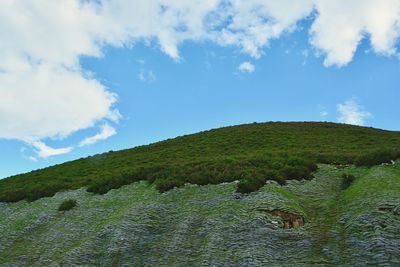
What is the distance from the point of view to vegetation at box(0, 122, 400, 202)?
1320 inches

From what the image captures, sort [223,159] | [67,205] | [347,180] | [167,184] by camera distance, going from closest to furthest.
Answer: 1. [347,180]
2. [167,184]
3. [67,205]
4. [223,159]

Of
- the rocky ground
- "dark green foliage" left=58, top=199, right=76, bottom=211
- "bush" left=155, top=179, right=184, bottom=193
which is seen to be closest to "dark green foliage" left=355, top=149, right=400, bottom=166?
the rocky ground

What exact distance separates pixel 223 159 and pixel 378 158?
13745 millimetres

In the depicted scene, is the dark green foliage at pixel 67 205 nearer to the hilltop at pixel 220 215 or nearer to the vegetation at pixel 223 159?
the hilltop at pixel 220 215

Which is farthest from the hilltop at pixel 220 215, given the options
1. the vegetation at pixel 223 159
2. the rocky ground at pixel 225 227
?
the vegetation at pixel 223 159

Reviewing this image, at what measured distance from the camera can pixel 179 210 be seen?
2894 centimetres

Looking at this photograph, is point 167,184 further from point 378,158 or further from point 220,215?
point 378,158

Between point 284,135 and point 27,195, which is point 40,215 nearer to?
point 27,195

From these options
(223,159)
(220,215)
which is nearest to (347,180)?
(220,215)

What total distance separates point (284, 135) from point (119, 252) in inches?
1561

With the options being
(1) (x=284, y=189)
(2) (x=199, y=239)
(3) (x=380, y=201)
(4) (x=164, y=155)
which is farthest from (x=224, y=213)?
(4) (x=164, y=155)

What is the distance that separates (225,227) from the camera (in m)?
24.2

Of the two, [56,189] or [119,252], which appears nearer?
[119,252]

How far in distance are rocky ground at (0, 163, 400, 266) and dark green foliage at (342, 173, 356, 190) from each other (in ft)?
1.75
